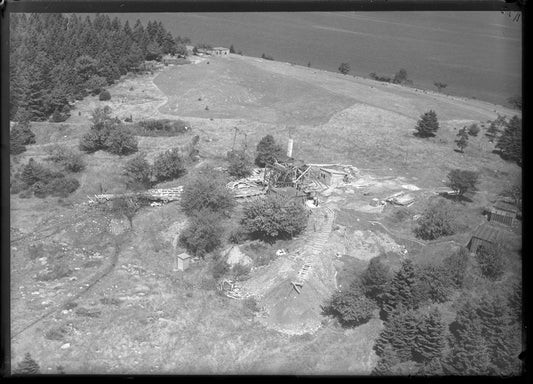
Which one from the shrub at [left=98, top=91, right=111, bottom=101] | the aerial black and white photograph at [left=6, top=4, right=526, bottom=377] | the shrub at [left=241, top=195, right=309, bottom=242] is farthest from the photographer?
the shrub at [left=98, top=91, right=111, bottom=101]

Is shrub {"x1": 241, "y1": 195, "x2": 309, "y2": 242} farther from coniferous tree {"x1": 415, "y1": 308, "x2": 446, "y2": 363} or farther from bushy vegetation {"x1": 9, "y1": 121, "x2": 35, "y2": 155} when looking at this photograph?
bushy vegetation {"x1": 9, "y1": 121, "x2": 35, "y2": 155}

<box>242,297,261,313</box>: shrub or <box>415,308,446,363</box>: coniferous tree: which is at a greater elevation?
<box>415,308,446,363</box>: coniferous tree

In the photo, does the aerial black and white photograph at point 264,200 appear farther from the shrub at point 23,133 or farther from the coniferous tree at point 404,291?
the shrub at point 23,133

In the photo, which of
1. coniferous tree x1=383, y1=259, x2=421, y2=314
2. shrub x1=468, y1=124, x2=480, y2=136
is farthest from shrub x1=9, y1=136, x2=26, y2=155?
shrub x1=468, y1=124, x2=480, y2=136

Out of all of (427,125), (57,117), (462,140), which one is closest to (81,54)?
(57,117)

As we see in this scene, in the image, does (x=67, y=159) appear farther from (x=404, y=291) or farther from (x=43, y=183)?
(x=404, y=291)
